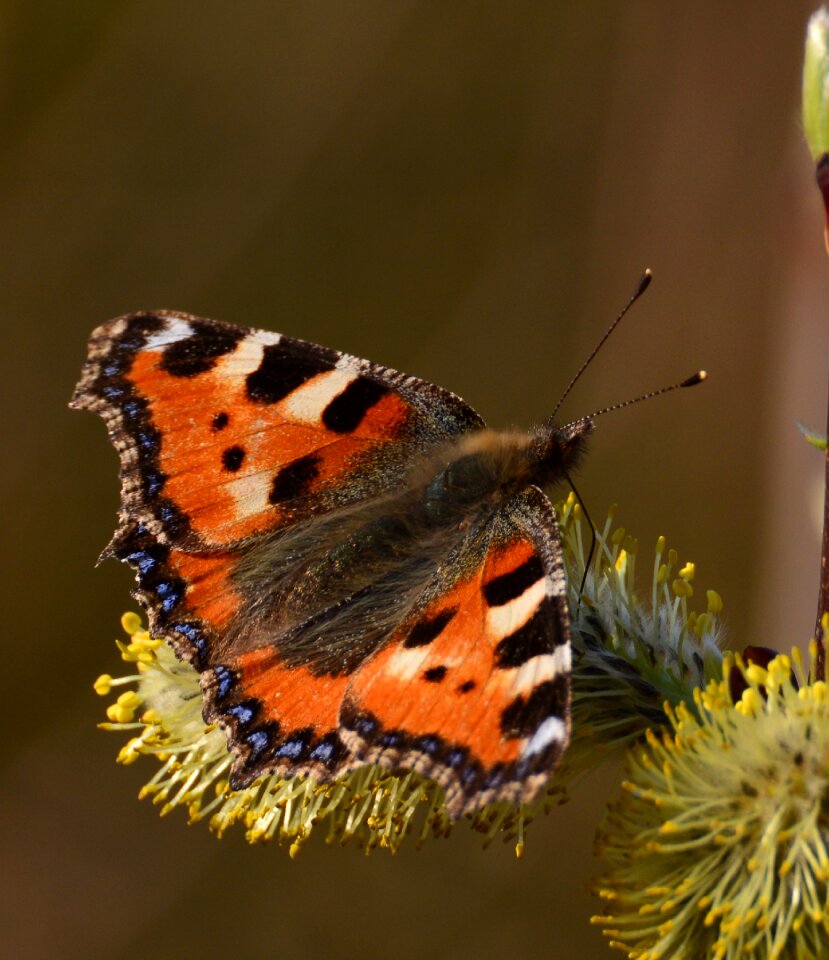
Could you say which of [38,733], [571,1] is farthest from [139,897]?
[571,1]

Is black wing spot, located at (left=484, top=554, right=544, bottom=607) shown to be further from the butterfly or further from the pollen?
the pollen

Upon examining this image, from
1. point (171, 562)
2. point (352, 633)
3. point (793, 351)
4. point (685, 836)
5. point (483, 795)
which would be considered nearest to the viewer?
point (483, 795)

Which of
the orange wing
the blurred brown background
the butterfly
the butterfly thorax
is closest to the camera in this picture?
the butterfly

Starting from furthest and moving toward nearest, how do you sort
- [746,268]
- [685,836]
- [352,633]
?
[746,268] → [352,633] → [685,836]

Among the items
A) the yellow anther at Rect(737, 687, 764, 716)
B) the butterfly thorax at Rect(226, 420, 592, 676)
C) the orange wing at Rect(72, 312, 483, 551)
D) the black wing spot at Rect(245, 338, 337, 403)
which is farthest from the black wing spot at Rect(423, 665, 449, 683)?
the black wing spot at Rect(245, 338, 337, 403)

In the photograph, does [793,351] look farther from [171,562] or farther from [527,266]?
[171,562]

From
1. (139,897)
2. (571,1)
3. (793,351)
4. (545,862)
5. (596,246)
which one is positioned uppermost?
(571,1)

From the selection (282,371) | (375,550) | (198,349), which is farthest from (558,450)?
(198,349)

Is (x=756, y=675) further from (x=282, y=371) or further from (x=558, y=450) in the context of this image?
(x=282, y=371)
